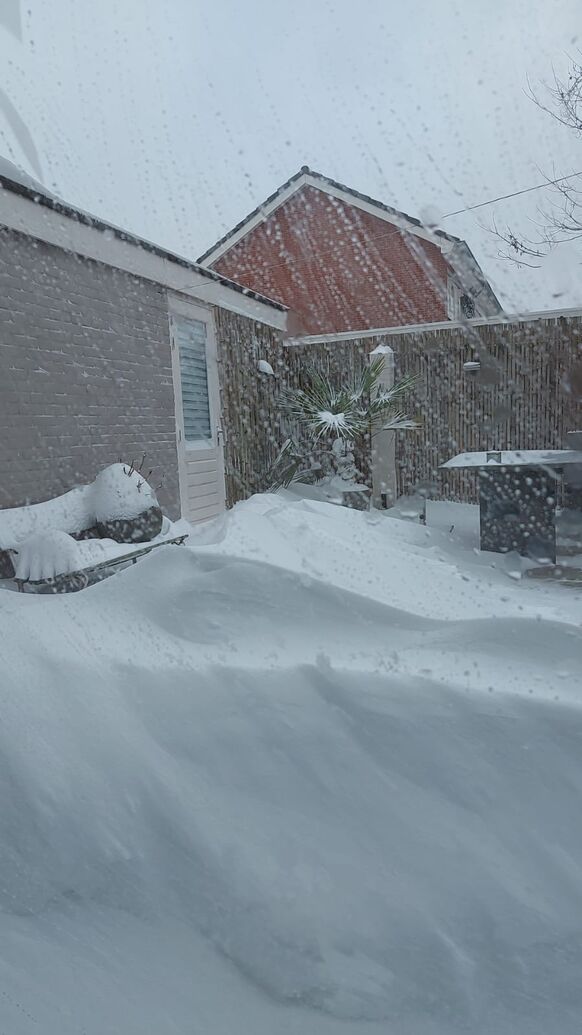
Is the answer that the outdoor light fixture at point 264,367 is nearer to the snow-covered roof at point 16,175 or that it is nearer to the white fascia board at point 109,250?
the white fascia board at point 109,250

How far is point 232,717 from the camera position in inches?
49.6

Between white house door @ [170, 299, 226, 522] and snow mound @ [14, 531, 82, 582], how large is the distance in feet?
8.40

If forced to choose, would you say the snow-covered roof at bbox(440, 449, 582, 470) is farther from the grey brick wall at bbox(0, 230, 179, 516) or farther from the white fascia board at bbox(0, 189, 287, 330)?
the white fascia board at bbox(0, 189, 287, 330)

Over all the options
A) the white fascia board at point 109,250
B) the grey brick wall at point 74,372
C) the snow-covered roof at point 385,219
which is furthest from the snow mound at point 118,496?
the snow-covered roof at point 385,219

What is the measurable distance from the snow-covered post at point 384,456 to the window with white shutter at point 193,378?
2.01 m

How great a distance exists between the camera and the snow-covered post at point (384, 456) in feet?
23.2

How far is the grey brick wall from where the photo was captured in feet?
11.8

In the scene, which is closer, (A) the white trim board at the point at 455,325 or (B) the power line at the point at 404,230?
(B) the power line at the point at 404,230

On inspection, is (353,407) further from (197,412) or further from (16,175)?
(16,175)

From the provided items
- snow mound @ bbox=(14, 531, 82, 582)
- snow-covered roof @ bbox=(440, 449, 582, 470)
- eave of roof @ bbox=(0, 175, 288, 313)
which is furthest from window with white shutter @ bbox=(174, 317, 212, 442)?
snow mound @ bbox=(14, 531, 82, 582)

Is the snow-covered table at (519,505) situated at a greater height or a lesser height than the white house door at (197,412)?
lesser

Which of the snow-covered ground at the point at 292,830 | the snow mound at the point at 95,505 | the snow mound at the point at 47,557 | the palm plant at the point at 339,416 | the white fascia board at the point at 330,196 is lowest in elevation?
the snow-covered ground at the point at 292,830

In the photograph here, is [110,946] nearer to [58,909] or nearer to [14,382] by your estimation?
[58,909]

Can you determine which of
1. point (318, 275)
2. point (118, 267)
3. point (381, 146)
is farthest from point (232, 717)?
point (318, 275)
